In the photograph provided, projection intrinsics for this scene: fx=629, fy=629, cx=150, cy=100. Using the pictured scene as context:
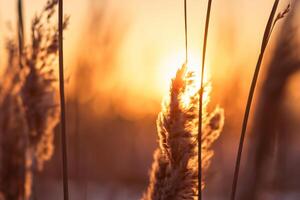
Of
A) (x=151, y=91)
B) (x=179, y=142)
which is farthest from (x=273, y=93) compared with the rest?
(x=151, y=91)

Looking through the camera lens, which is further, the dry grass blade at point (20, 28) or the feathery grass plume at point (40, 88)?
the dry grass blade at point (20, 28)

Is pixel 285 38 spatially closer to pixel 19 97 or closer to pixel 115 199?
pixel 19 97

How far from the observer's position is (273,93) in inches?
65.7

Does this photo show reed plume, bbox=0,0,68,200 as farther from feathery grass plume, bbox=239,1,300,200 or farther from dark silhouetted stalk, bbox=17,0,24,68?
feathery grass plume, bbox=239,1,300,200

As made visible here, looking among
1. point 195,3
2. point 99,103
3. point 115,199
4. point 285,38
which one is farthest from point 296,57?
point 99,103

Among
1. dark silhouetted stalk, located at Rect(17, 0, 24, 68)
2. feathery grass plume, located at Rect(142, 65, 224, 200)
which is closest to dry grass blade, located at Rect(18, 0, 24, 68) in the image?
dark silhouetted stalk, located at Rect(17, 0, 24, 68)

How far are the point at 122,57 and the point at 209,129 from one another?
4.39ft

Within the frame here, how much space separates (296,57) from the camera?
64.6 inches

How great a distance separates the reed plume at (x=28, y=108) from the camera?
56.3 inches

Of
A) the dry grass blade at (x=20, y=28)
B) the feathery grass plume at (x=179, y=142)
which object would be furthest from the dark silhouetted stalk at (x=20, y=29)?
the feathery grass plume at (x=179, y=142)

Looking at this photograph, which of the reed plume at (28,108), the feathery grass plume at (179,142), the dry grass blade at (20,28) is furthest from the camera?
the dry grass blade at (20,28)

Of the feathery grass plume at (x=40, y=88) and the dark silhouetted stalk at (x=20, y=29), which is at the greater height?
the dark silhouetted stalk at (x=20, y=29)

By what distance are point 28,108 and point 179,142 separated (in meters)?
0.52

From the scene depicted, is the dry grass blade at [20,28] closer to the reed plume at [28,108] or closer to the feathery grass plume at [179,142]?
the reed plume at [28,108]
